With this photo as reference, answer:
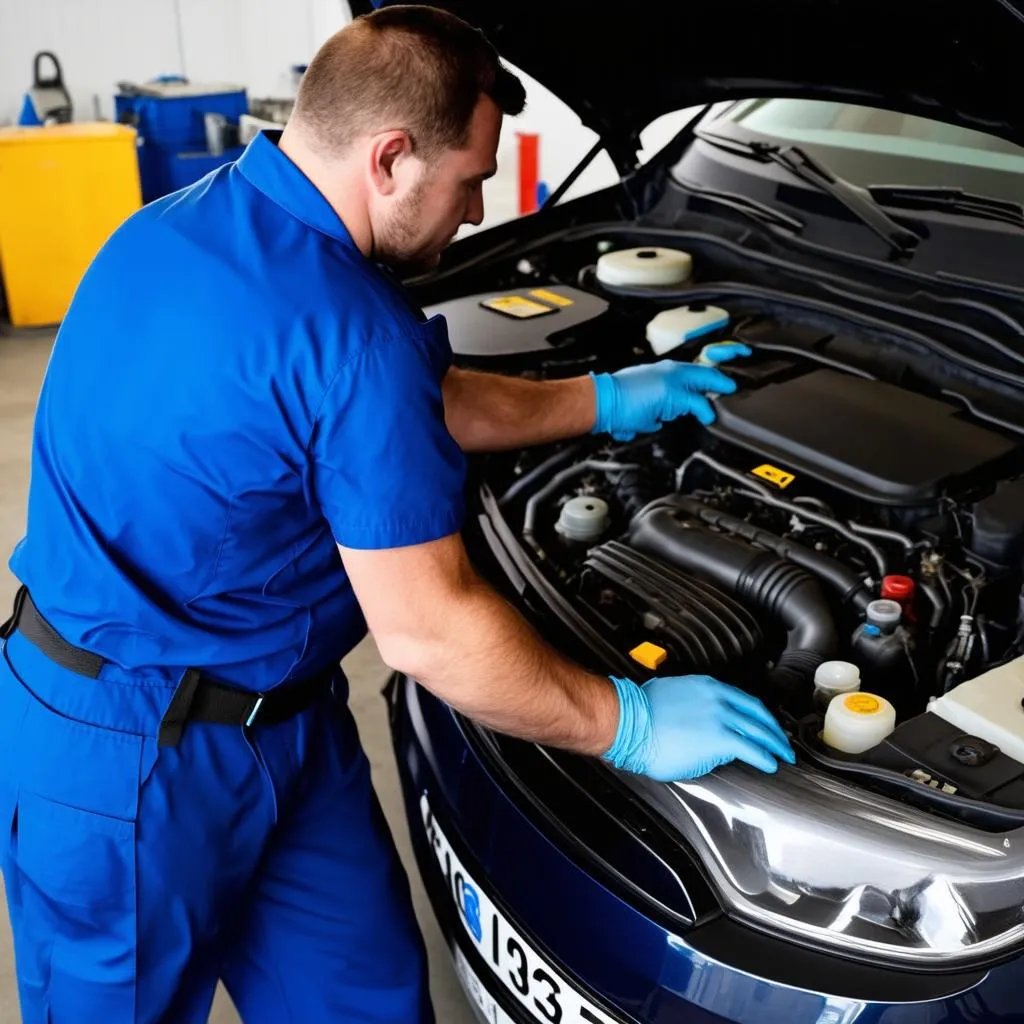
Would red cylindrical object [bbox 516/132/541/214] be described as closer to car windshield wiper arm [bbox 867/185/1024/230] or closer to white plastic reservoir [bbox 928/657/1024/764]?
car windshield wiper arm [bbox 867/185/1024/230]

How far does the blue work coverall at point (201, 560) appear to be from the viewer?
3.51 ft

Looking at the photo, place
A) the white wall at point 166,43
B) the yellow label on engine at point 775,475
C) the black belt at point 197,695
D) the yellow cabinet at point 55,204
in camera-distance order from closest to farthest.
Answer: the black belt at point 197,695 < the yellow label on engine at point 775,475 < the yellow cabinet at point 55,204 < the white wall at point 166,43

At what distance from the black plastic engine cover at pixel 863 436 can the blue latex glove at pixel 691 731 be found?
1.41 feet

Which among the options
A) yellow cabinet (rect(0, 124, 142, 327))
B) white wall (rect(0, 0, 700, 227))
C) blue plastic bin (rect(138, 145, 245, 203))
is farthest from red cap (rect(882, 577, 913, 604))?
blue plastic bin (rect(138, 145, 245, 203))

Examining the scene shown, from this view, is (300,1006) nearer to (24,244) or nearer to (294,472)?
(294,472)

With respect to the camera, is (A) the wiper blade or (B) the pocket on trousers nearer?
(B) the pocket on trousers

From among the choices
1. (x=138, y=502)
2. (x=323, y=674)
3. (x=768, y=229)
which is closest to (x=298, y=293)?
(x=138, y=502)

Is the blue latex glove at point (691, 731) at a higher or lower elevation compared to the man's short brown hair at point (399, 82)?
lower

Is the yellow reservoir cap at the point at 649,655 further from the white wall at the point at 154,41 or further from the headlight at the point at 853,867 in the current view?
the white wall at the point at 154,41

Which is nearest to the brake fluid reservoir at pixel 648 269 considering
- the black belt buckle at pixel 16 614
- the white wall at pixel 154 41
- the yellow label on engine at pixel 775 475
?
the yellow label on engine at pixel 775 475

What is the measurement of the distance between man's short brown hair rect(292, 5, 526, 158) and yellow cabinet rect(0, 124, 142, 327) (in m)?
4.36

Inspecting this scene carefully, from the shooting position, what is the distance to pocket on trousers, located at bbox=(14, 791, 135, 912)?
120 cm

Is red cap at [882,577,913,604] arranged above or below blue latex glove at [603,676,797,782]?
above

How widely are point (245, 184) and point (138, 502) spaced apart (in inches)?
14.0
